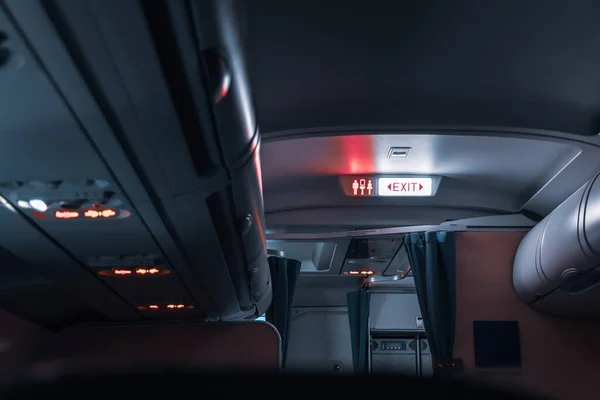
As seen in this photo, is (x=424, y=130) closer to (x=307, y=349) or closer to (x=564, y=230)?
(x=564, y=230)

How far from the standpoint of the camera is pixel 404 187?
20.9 ft

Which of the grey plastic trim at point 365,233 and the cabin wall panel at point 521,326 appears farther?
the grey plastic trim at point 365,233

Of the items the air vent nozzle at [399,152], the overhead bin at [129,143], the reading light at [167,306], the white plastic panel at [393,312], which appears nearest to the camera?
the overhead bin at [129,143]

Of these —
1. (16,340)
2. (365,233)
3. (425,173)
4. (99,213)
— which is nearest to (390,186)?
(425,173)

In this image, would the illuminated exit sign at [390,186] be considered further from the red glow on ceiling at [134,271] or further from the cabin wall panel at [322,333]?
the cabin wall panel at [322,333]

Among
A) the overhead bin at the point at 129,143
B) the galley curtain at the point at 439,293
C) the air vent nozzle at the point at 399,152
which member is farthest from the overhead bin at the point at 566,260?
the overhead bin at the point at 129,143

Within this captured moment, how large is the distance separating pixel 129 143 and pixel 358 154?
357cm

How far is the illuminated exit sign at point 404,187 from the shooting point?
6.34 m

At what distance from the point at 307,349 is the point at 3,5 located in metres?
10.2

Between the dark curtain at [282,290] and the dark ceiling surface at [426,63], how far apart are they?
3919 millimetres

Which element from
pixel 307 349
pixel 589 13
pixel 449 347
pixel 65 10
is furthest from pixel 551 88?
pixel 307 349

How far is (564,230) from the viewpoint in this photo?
4934mm

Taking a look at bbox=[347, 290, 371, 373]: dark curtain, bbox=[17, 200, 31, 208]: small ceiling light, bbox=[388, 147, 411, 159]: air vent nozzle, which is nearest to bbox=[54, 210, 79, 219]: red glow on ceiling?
bbox=[17, 200, 31, 208]: small ceiling light

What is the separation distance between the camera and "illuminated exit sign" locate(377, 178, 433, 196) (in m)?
6.34
